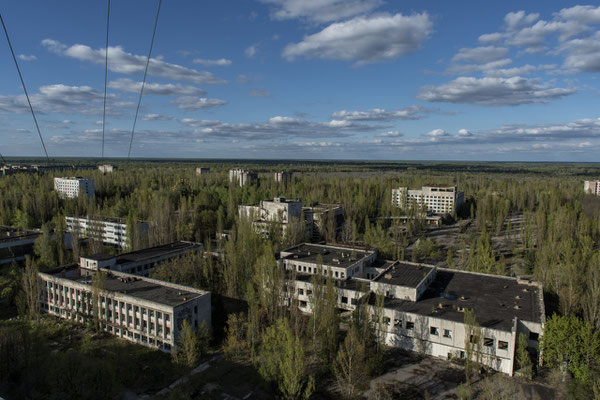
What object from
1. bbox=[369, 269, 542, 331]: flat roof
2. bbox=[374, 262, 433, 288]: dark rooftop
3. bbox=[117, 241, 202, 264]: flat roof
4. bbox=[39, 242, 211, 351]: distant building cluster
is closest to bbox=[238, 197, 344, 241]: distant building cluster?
bbox=[117, 241, 202, 264]: flat roof

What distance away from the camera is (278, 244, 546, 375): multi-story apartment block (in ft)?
69.4

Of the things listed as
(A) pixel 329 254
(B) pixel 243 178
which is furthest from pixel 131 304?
(B) pixel 243 178

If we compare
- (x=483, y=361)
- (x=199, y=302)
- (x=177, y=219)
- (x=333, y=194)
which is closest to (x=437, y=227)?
(x=333, y=194)

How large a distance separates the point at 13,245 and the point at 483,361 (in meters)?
46.4

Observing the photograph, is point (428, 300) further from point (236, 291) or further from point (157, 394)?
point (157, 394)

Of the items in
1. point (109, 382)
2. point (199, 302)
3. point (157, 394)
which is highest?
point (199, 302)

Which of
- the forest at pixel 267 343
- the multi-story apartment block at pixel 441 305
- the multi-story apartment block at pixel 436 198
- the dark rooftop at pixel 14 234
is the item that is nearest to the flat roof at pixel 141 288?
the forest at pixel 267 343

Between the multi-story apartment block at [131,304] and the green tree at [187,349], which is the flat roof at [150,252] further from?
the green tree at [187,349]

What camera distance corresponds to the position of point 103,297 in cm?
2600

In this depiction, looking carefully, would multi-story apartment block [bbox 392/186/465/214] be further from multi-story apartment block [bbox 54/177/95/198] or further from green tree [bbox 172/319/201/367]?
multi-story apartment block [bbox 54/177/95/198]

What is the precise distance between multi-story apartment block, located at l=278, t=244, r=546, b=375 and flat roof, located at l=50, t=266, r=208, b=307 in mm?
7393

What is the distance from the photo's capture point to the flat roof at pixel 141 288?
24770 millimetres

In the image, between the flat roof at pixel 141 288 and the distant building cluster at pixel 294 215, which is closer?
the flat roof at pixel 141 288

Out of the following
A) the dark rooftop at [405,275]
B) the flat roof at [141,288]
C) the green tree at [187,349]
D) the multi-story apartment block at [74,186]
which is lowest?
the green tree at [187,349]
